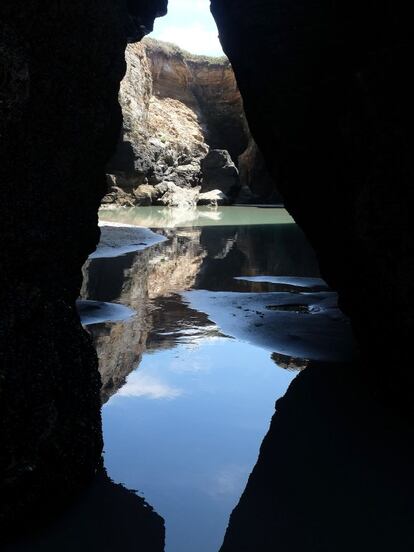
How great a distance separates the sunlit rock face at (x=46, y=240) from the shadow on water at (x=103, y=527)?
0.14 m

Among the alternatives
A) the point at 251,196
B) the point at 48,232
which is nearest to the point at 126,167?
the point at 251,196

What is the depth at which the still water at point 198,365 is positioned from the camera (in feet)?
12.9

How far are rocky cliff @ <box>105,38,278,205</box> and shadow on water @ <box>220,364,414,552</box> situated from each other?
28977 millimetres

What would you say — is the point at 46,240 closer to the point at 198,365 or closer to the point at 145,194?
the point at 198,365

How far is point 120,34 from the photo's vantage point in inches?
186

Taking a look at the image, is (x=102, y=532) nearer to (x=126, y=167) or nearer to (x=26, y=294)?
(x=26, y=294)

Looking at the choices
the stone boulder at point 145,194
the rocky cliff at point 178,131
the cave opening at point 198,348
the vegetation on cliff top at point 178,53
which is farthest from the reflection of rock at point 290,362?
the vegetation on cliff top at point 178,53

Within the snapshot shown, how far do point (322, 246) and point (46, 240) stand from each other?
11.7ft

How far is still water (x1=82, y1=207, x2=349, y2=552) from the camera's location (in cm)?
395

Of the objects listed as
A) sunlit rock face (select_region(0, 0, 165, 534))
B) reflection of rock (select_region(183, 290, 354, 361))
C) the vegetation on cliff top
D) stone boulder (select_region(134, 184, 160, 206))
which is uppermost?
the vegetation on cliff top

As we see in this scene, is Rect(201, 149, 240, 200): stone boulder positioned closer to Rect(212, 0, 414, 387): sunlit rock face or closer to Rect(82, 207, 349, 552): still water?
Rect(82, 207, 349, 552): still water

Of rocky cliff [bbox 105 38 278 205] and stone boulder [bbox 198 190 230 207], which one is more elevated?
rocky cliff [bbox 105 38 278 205]

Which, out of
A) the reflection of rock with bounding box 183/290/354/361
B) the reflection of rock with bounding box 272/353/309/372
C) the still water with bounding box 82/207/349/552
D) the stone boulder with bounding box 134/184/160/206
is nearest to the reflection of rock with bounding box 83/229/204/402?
the still water with bounding box 82/207/349/552

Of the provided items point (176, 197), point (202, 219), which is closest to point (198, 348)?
point (202, 219)
